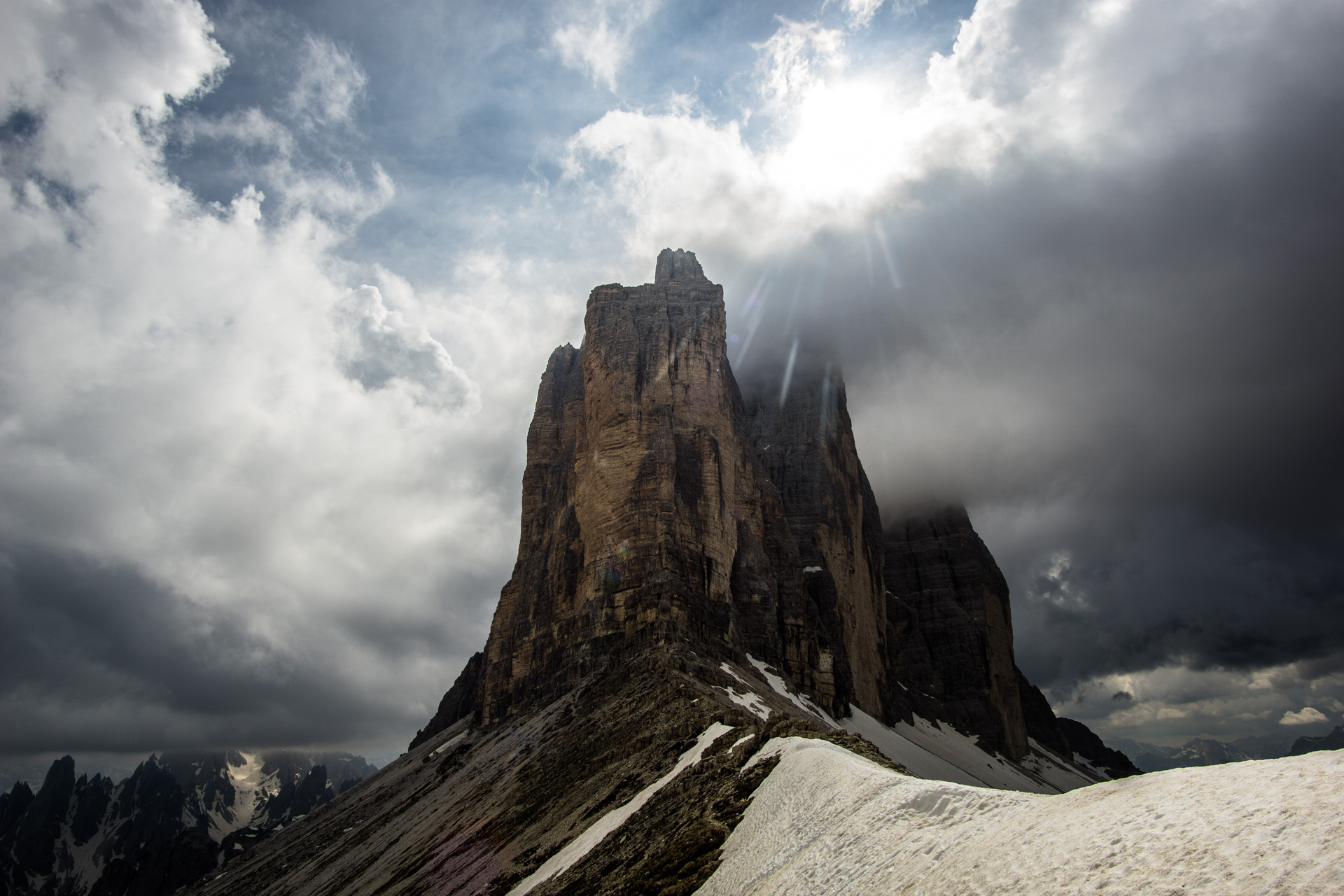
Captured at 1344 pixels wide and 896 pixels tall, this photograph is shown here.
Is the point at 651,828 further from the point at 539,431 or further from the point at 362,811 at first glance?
the point at 539,431

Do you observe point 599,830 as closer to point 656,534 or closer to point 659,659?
point 659,659

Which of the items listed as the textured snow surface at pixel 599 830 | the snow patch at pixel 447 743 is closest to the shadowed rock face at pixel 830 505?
the snow patch at pixel 447 743

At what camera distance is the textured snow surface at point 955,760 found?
63.9 m

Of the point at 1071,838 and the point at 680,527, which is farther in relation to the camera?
the point at 680,527

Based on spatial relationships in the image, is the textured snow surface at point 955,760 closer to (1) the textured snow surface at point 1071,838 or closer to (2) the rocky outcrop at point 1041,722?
(2) the rocky outcrop at point 1041,722

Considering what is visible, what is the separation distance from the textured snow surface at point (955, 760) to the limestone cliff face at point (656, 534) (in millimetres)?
6237

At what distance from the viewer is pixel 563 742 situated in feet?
125

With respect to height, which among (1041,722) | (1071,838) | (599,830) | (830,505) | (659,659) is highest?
(830,505)

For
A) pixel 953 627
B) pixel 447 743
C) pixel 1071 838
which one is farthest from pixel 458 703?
pixel 1071 838

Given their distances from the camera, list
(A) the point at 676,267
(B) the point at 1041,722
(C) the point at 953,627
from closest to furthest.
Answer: (A) the point at 676,267 < (C) the point at 953,627 < (B) the point at 1041,722

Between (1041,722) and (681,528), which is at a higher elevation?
(681,528)

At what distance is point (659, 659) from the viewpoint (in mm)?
42344

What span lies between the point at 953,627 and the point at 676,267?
80697 millimetres

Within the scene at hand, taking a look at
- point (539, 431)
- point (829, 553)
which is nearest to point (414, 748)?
point (539, 431)
